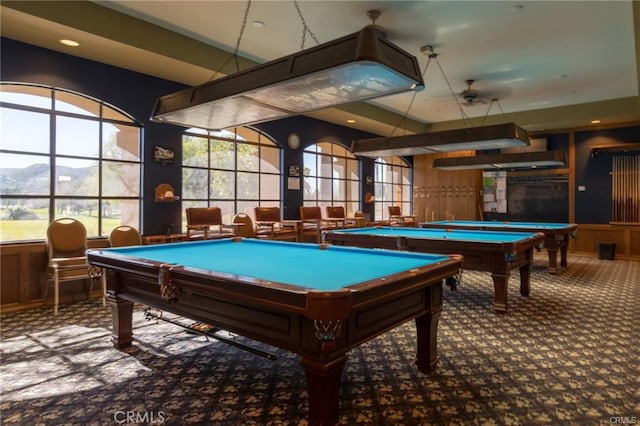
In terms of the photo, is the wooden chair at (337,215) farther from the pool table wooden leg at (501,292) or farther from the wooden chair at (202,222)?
the pool table wooden leg at (501,292)

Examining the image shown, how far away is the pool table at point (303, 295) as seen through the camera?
5.75 feet

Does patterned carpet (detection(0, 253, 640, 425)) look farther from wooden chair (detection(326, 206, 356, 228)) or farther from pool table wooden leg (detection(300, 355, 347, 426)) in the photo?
wooden chair (detection(326, 206, 356, 228))

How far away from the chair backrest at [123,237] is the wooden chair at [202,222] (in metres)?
0.83

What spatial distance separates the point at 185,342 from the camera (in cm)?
321

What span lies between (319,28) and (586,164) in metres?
7.66

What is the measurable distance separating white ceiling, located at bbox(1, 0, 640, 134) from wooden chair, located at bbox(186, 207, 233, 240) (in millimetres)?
1954

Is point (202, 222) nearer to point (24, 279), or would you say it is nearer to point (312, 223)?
point (24, 279)

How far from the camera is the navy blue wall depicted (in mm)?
4336

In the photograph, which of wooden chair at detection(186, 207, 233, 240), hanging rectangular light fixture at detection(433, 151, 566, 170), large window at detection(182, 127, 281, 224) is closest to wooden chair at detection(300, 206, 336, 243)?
large window at detection(182, 127, 281, 224)

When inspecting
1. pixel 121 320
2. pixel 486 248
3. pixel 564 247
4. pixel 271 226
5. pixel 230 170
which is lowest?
pixel 121 320

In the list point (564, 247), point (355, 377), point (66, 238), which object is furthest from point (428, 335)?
point (564, 247)

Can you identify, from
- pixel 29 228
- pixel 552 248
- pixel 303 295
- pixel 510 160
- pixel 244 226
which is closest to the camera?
pixel 303 295

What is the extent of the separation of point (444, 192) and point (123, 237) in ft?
27.9

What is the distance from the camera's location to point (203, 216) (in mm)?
5770
